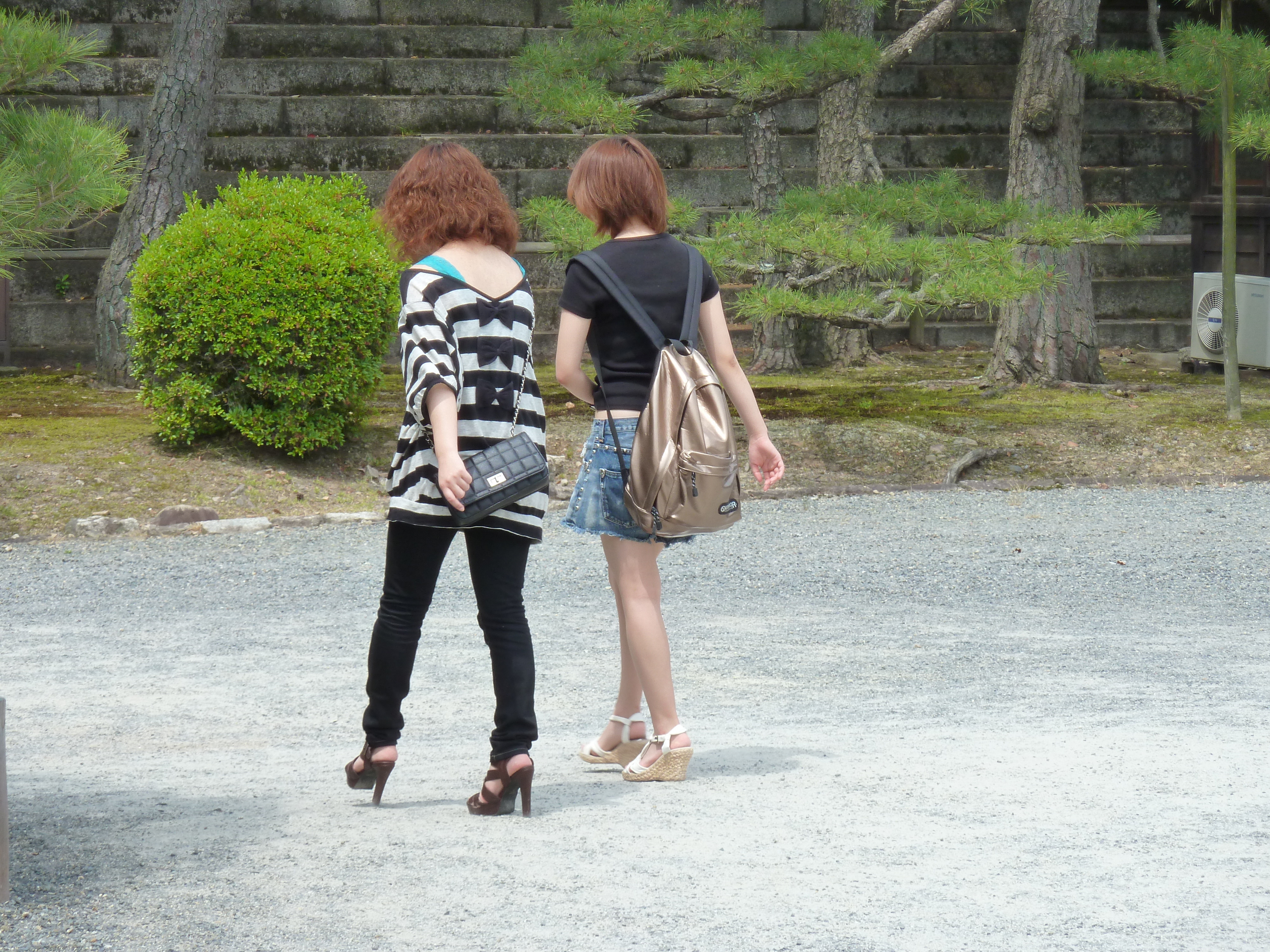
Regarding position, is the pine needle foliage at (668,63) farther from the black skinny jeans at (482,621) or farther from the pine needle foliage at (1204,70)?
the black skinny jeans at (482,621)

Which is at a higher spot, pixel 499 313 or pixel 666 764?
pixel 499 313

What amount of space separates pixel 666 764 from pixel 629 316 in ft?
3.60

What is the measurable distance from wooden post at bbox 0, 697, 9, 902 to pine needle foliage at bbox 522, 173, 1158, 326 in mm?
5590

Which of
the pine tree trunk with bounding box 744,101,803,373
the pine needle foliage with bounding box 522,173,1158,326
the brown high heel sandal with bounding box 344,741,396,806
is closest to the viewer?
the brown high heel sandal with bounding box 344,741,396,806

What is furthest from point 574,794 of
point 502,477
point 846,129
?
point 846,129

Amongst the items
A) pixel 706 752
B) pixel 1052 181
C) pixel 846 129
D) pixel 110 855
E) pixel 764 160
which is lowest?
pixel 706 752

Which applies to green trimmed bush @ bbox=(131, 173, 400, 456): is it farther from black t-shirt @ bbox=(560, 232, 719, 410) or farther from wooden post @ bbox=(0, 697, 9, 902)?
wooden post @ bbox=(0, 697, 9, 902)

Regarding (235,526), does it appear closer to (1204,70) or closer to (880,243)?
(880,243)

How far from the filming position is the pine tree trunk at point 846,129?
448 inches

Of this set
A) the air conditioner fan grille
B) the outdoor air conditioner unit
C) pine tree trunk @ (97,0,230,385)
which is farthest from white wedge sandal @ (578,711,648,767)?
the air conditioner fan grille

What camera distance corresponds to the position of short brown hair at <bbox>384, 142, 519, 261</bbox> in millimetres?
3057

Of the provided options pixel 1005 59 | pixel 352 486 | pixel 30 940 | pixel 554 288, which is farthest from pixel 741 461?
pixel 1005 59

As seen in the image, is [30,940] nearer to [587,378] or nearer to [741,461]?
[587,378]

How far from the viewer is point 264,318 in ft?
24.1
